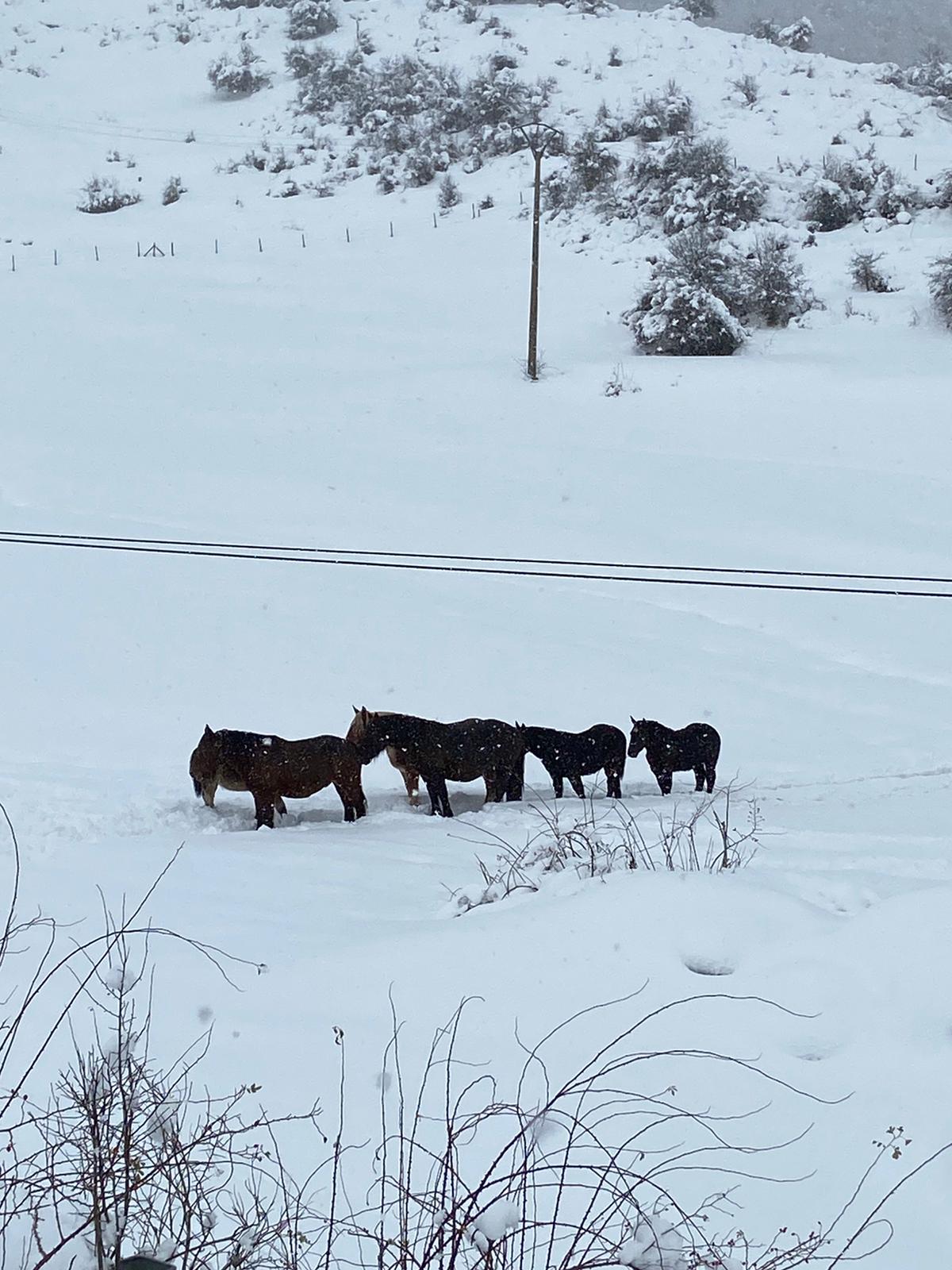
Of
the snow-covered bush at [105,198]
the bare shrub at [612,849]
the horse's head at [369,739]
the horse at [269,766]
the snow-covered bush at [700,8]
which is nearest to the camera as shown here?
the bare shrub at [612,849]

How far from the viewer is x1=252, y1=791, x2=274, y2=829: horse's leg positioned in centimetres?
830

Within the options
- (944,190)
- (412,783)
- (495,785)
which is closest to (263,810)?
(412,783)

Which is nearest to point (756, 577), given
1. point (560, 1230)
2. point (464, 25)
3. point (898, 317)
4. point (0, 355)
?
point (898, 317)

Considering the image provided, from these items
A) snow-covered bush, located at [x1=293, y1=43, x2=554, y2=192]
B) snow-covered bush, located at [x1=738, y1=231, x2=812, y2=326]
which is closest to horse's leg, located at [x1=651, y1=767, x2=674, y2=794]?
snow-covered bush, located at [x1=738, y1=231, x2=812, y2=326]

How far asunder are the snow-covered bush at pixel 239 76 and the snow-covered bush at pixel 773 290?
83.2 feet

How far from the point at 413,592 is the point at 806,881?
912 centimetres

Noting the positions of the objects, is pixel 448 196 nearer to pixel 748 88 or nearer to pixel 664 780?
pixel 748 88

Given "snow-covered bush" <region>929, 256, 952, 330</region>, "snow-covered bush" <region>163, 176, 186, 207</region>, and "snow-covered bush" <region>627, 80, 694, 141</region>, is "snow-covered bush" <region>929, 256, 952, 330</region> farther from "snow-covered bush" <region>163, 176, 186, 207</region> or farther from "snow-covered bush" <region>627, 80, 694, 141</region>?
"snow-covered bush" <region>163, 176, 186, 207</region>

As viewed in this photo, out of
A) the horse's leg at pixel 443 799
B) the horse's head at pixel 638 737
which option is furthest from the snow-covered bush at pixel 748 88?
the horse's leg at pixel 443 799

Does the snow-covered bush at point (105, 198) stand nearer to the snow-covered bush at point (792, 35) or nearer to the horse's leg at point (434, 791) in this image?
the snow-covered bush at point (792, 35)

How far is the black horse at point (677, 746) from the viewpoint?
31.4ft

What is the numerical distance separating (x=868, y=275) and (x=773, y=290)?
251 cm

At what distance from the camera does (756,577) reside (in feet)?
49.0

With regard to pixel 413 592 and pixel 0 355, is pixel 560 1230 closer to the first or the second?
pixel 413 592
